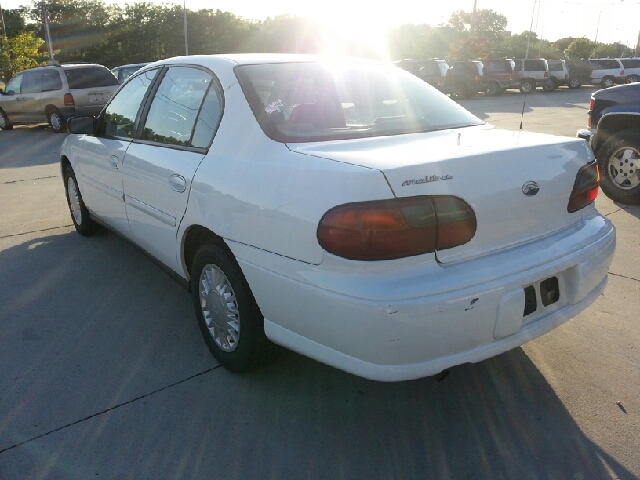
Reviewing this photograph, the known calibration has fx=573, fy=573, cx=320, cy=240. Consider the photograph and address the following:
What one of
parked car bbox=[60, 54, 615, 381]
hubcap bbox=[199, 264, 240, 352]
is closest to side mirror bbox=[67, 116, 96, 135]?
parked car bbox=[60, 54, 615, 381]

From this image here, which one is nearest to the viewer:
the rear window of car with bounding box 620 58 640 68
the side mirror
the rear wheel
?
the side mirror

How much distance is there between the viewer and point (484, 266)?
2.27m

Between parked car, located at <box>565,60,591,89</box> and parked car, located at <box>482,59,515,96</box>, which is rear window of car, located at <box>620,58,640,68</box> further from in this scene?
parked car, located at <box>482,59,515,96</box>

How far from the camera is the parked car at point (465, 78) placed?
25781 mm

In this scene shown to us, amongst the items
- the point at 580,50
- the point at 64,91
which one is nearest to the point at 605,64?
the point at 580,50

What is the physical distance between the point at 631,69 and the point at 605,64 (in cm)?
146

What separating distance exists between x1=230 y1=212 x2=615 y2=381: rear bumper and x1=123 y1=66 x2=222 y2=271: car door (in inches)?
31.1

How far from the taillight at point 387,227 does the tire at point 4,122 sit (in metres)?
16.4

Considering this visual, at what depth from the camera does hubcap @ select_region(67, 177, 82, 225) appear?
209 inches

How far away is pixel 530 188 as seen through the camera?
7.95ft

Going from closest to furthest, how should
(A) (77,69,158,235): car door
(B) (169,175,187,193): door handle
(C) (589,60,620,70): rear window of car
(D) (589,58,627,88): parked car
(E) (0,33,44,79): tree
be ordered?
(B) (169,175,187,193): door handle, (A) (77,69,158,235): car door, (E) (0,33,44,79): tree, (D) (589,58,627,88): parked car, (C) (589,60,620,70): rear window of car

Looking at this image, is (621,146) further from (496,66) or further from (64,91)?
(496,66)

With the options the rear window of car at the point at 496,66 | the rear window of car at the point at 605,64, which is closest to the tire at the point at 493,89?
the rear window of car at the point at 496,66

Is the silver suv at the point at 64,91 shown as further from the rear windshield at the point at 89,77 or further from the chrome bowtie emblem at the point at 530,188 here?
the chrome bowtie emblem at the point at 530,188
